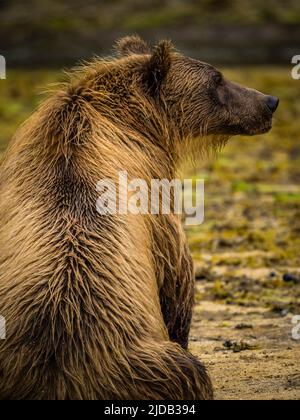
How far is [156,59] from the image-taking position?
680cm

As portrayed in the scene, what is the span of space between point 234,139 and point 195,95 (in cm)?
1213

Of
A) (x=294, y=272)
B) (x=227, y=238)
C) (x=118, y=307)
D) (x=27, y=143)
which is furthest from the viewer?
(x=227, y=238)

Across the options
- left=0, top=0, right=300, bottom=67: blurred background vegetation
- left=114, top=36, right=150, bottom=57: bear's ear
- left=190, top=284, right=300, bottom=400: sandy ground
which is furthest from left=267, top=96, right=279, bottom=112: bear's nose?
left=0, top=0, right=300, bottom=67: blurred background vegetation

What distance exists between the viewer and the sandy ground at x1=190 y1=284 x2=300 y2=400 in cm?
637

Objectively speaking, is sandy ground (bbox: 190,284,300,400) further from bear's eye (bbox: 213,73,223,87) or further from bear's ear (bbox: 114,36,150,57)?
bear's ear (bbox: 114,36,150,57)

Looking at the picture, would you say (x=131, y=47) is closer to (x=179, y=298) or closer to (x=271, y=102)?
(x=271, y=102)

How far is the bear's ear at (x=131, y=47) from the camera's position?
289 inches

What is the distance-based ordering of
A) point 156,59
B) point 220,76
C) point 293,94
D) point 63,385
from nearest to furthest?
1. point 63,385
2. point 156,59
3. point 220,76
4. point 293,94

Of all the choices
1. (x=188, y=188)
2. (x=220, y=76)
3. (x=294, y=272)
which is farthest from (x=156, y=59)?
(x=188, y=188)

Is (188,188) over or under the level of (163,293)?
over

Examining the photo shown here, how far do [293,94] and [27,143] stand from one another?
17.0 m

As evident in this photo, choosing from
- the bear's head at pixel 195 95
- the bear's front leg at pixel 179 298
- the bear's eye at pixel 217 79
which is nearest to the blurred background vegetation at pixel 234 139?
the bear's front leg at pixel 179 298

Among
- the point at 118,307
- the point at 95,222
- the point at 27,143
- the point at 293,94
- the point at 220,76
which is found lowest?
the point at 118,307

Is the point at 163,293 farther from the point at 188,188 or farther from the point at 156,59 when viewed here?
the point at 188,188
